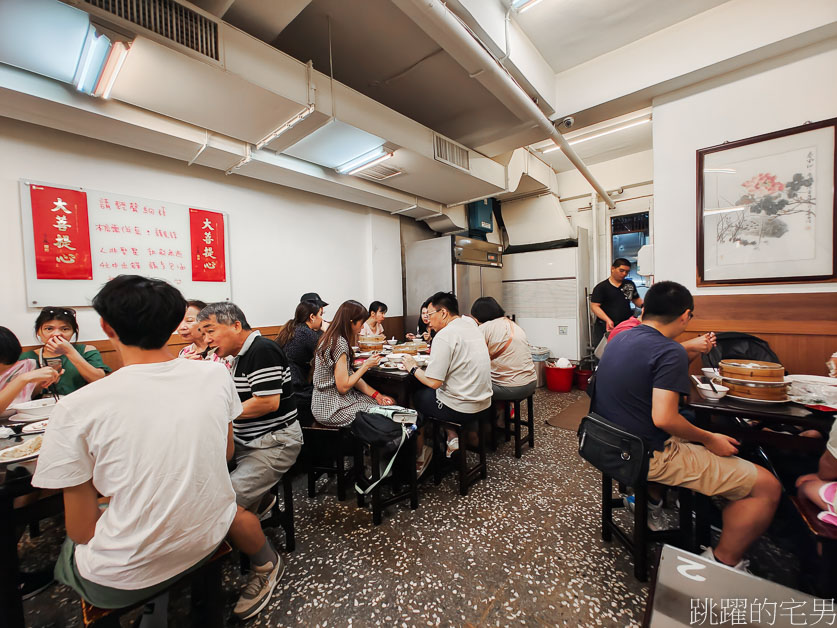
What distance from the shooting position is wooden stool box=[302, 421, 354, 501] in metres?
2.22

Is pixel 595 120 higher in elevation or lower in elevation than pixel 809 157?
higher

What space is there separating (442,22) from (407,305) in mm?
3924

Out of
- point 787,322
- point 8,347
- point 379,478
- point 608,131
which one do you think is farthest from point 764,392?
point 608,131

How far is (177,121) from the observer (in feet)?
8.64

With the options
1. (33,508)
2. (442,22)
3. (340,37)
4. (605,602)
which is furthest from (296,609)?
(340,37)

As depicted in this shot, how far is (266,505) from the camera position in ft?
6.14

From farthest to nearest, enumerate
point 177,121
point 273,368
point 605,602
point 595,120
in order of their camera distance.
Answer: point 595,120 < point 177,121 < point 273,368 < point 605,602

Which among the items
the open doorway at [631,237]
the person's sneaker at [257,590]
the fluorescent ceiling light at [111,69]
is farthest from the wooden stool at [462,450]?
the open doorway at [631,237]

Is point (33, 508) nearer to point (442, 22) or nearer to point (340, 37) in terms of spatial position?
point (442, 22)

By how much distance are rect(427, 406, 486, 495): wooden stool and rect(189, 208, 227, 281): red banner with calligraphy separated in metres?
2.78

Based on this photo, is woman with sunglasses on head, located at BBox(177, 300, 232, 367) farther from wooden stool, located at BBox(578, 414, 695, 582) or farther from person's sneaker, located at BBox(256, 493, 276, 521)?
wooden stool, located at BBox(578, 414, 695, 582)

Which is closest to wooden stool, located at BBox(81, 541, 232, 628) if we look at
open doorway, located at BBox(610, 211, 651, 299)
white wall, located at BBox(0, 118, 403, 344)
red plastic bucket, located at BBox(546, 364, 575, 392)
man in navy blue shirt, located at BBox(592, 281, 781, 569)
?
man in navy blue shirt, located at BBox(592, 281, 781, 569)

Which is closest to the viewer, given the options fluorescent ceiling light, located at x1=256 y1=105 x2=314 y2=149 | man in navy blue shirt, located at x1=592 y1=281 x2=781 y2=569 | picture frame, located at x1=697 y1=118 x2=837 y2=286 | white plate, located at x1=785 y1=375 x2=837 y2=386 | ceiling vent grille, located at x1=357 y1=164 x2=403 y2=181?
man in navy blue shirt, located at x1=592 y1=281 x2=781 y2=569

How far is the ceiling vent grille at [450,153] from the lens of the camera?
11.5ft
